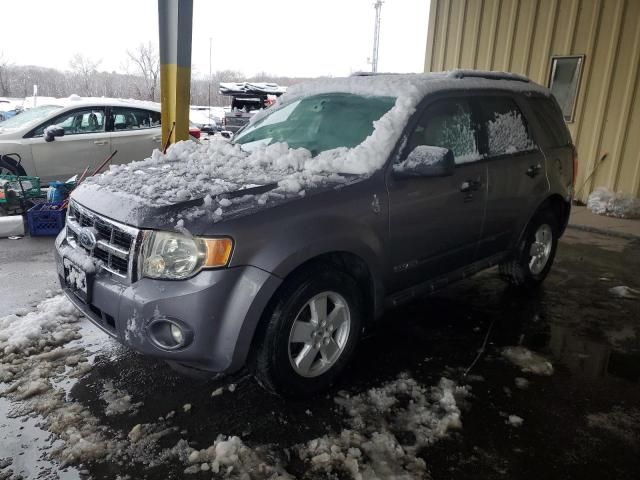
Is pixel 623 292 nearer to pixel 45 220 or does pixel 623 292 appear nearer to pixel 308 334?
pixel 308 334

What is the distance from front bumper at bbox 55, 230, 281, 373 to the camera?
237 centimetres

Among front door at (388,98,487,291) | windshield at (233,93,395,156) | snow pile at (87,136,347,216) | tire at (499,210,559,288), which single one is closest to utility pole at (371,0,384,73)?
tire at (499,210,559,288)

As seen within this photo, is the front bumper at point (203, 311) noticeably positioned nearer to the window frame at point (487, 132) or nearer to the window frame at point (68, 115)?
the window frame at point (487, 132)

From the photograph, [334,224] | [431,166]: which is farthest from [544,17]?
[334,224]

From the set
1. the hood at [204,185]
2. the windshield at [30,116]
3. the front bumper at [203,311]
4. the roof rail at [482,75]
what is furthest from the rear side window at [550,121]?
the windshield at [30,116]

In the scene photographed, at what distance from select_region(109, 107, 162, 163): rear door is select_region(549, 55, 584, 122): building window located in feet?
22.6

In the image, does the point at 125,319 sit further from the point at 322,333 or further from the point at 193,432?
the point at 322,333

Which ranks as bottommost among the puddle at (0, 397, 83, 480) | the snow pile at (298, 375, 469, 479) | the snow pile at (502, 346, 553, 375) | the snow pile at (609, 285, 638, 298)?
the puddle at (0, 397, 83, 480)

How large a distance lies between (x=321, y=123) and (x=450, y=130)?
2.96 feet

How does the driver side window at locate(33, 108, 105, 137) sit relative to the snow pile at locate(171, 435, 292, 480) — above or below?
above

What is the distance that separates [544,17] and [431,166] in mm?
7035

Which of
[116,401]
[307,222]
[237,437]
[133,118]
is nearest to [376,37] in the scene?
[133,118]

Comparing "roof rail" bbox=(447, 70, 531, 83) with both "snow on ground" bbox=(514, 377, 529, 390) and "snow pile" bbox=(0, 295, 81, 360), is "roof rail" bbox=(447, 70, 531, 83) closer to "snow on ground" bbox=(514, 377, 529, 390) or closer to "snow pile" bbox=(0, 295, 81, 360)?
"snow on ground" bbox=(514, 377, 529, 390)

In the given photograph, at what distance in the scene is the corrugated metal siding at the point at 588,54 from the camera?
307 inches
